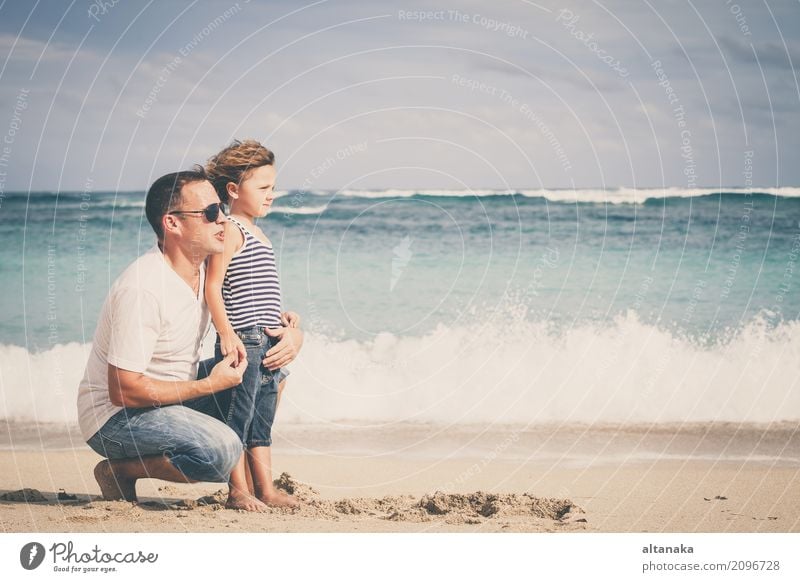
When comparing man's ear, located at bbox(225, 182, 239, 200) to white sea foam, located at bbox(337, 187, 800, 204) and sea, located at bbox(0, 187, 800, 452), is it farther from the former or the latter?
white sea foam, located at bbox(337, 187, 800, 204)

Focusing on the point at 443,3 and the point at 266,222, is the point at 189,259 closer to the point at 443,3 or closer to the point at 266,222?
the point at 443,3

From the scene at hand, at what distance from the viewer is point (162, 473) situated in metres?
6.91

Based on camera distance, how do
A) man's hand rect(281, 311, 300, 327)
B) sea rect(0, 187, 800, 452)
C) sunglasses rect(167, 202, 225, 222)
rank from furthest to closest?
sea rect(0, 187, 800, 452) < man's hand rect(281, 311, 300, 327) < sunglasses rect(167, 202, 225, 222)

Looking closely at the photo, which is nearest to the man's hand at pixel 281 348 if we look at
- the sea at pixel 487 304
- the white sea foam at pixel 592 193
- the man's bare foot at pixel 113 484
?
the man's bare foot at pixel 113 484

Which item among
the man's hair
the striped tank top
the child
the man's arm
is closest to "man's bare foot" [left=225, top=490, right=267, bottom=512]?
the child

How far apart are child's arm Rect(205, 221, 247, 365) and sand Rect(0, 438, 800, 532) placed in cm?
122

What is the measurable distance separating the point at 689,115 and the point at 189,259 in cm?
771

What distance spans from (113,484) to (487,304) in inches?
226

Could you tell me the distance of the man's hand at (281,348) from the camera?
23.3ft

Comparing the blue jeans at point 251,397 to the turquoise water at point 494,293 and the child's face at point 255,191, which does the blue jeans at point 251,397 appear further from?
the turquoise water at point 494,293

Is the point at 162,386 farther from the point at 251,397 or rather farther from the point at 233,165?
the point at 233,165

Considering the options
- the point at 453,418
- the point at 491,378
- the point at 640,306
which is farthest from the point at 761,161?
the point at 453,418

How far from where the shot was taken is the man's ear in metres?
7.19

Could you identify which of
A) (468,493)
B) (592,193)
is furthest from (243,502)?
(592,193)
